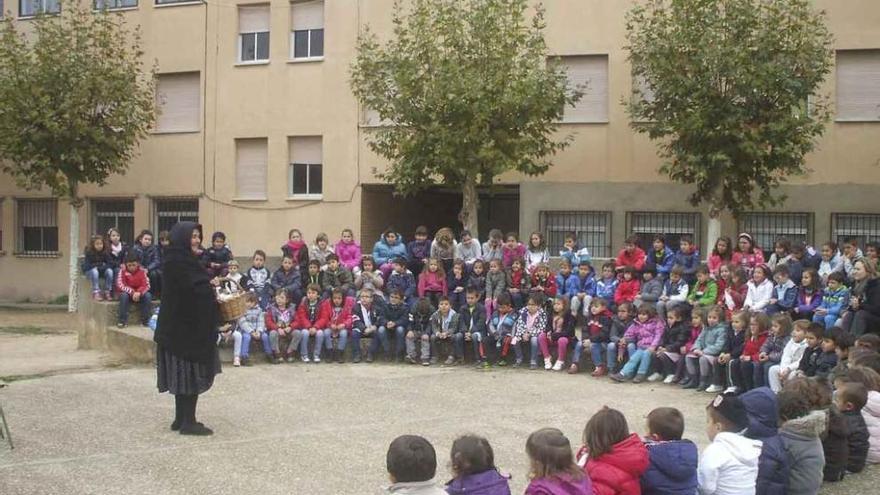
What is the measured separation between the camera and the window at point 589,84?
22141 mm

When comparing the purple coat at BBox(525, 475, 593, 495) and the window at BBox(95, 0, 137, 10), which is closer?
the purple coat at BBox(525, 475, 593, 495)

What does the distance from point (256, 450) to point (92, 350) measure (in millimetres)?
8608

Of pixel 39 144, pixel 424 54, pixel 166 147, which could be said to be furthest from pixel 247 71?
pixel 424 54

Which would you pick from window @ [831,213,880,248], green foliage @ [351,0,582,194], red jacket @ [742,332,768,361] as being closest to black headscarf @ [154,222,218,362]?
red jacket @ [742,332,768,361]

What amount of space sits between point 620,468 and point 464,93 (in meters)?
13.7

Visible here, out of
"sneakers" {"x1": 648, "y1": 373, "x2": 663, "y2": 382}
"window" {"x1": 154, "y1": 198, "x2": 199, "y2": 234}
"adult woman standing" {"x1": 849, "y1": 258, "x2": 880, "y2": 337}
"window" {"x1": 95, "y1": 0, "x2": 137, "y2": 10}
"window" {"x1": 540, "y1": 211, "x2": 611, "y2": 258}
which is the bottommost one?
"sneakers" {"x1": 648, "y1": 373, "x2": 663, "y2": 382}

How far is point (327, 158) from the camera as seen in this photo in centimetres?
2458

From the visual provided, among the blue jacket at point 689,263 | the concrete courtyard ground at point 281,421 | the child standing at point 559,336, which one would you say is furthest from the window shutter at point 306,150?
the child standing at point 559,336

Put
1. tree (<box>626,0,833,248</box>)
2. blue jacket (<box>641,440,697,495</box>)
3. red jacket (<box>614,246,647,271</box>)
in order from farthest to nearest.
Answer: tree (<box>626,0,833,248</box>), red jacket (<box>614,246,647,271</box>), blue jacket (<box>641,440,697,495</box>)

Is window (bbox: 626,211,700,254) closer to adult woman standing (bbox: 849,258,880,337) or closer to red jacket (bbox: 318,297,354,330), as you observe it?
red jacket (bbox: 318,297,354,330)

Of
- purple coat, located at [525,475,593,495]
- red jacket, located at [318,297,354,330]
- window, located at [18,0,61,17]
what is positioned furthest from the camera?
window, located at [18,0,61,17]

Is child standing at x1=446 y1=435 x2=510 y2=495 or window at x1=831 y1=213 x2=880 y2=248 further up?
window at x1=831 y1=213 x2=880 y2=248

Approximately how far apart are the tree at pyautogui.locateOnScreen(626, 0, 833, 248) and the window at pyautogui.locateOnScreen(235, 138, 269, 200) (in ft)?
35.2

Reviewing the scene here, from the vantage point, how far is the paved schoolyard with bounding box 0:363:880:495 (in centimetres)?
793
